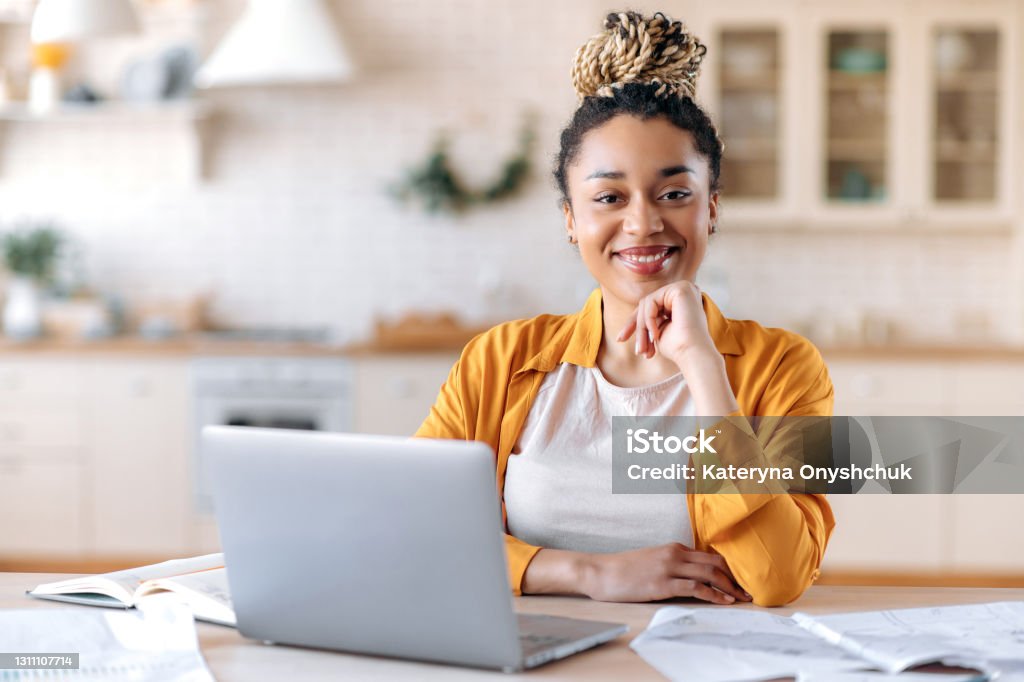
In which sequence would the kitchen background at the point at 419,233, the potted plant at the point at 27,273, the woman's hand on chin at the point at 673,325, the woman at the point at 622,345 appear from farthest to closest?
the potted plant at the point at 27,273 < the kitchen background at the point at 419,233 < the woman at the point at 622,345 < the woman's hand on chin at the point at 673,325

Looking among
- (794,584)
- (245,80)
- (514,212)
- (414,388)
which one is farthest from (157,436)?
(794,584)

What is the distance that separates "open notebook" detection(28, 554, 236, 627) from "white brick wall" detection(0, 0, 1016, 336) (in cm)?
351

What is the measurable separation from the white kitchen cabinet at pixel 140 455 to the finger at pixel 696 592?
336cm

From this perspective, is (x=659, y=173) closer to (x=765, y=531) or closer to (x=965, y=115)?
(x=765, y=531)

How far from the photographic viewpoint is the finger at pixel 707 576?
1434 mm

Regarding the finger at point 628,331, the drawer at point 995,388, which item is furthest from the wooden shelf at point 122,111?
the finger at point 628,331

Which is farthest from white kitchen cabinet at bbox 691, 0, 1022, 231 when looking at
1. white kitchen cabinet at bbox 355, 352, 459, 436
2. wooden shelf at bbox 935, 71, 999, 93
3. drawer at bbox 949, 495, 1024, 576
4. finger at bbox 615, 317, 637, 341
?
finger at bbox 615, 317, 637, 341

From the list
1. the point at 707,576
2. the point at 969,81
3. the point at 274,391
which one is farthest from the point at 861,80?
the point at 707,576

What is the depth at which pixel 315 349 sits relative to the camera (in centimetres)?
435

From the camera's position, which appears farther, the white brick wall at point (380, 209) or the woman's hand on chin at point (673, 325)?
the white brick wall at point (380, 209)

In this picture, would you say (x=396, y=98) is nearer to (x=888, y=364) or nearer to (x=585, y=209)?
(x=888, y=364)

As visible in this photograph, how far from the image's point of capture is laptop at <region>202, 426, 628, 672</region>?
1049 millimetres

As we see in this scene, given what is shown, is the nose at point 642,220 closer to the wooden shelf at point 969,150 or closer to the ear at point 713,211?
the ear at point 713,211

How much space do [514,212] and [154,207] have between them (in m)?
1.60
